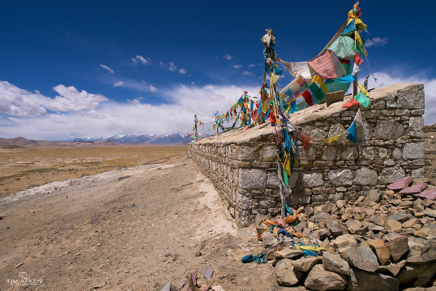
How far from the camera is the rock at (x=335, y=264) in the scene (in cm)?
294

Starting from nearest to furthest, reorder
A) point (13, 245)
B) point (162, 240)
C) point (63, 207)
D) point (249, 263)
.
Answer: point (249, 263) < point (162, 240) < point (13, 245) < point (63, 207)

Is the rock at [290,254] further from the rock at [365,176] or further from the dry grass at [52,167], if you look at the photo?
the dry grass at [52,167]

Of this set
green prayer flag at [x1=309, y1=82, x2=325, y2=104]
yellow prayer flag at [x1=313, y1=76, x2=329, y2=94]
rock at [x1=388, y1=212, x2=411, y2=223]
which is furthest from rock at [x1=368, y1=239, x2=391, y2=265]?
green prayer flag at [x1=309, y1=82, x2=325, y2=104]

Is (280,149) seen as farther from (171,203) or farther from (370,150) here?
(171,203)

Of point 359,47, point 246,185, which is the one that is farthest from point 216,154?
point 359,47

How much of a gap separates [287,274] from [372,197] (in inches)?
122

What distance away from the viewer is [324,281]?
9.79ft

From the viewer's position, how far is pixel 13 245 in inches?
270

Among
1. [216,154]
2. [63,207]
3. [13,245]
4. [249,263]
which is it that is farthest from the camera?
[63,207]

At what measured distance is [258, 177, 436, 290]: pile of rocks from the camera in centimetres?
293

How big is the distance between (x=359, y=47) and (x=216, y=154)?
17.1 ft

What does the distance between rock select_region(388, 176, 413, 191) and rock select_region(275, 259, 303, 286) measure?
11.2ft

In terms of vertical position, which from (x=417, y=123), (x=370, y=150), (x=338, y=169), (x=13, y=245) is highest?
(x=417, y=123)

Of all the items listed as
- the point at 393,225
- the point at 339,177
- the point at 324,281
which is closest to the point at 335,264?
the point at 324,281
